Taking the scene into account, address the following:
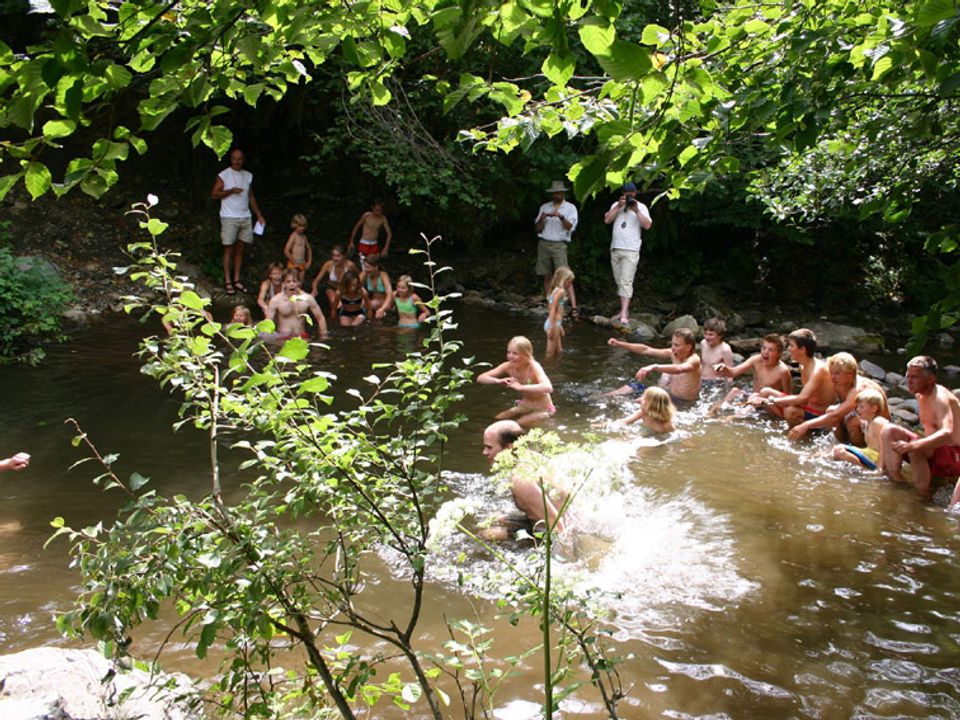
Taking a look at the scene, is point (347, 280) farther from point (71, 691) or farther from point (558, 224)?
point (71, 691)

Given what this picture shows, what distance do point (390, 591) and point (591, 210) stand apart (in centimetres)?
1293

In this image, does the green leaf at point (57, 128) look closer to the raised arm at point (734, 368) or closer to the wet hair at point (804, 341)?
the wet hair at point (804, 341)

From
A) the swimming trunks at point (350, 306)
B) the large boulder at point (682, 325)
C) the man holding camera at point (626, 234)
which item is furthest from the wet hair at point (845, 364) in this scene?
the swimming trunks at point (350, 306)

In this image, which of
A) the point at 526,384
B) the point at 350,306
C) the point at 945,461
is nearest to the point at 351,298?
the point at 350,306

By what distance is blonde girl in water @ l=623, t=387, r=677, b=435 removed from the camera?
799 cm

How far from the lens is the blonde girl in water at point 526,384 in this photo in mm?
7991

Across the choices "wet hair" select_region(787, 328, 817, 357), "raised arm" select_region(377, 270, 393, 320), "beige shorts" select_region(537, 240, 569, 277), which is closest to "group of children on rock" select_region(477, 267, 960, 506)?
"wet hair" select_region(787, 328, 817, 357)

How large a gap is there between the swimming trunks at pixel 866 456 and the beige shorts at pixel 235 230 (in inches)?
404

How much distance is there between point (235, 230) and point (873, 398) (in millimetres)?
10465

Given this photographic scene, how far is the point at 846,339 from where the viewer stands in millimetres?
12680

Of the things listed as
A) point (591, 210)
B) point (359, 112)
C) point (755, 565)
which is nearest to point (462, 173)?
point (359, 112)

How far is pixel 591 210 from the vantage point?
659 inches

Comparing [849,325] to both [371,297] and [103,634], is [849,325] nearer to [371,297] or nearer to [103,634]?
[371,297]

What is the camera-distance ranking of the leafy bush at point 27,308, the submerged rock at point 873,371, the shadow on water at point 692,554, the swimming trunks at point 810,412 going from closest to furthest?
the shadow on water at point 692,554, the swimming trunks at point 810,412, the leafy bush at point 27,308, the submerged rock at point 873,371
